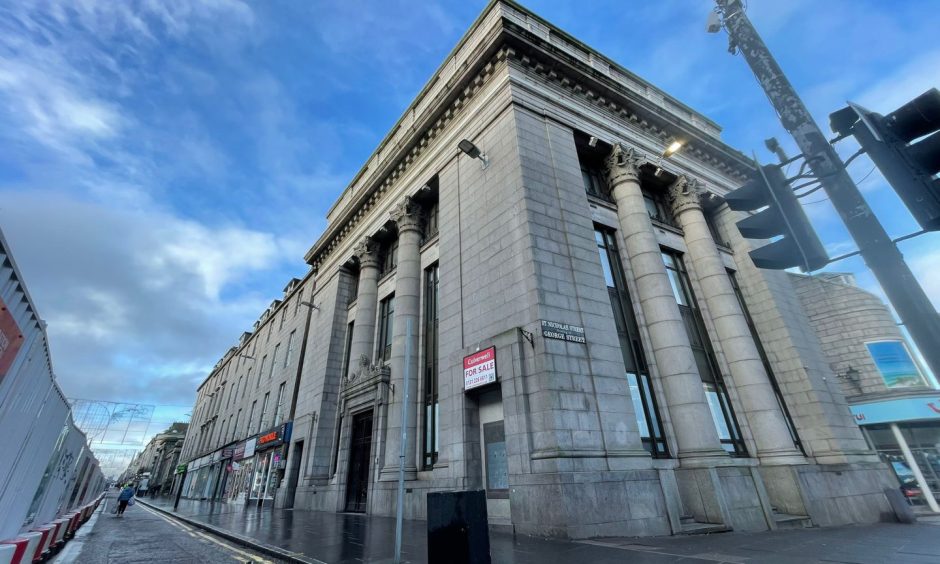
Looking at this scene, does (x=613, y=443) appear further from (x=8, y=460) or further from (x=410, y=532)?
(x=8, y=460)

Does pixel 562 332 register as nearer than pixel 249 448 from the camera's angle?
Yes

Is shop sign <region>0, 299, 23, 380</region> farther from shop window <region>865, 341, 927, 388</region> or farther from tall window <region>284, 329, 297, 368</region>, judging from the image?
shop window <region>865, 341, 927, 388</region>

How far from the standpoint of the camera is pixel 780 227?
3.83 metres

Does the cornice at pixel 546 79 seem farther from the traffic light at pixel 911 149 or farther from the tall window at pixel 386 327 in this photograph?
the traffic light at pixel 911 149

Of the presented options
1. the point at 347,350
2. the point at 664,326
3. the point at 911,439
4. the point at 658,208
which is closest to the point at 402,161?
the point at 347,350

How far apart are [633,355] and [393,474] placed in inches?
402

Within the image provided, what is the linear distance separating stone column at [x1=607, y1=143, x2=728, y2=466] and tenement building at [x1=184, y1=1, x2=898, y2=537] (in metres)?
0.06

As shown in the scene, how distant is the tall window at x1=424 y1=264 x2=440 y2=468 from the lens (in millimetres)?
15195

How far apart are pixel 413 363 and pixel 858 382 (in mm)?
27699

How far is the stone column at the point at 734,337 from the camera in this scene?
13.9 metres

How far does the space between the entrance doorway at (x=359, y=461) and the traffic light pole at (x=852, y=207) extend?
1876 centimetres

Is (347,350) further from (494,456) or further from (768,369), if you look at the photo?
(768,369)

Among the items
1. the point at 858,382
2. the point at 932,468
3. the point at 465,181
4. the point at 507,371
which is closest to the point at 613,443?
the point at 507,371

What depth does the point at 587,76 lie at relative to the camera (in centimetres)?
1714
